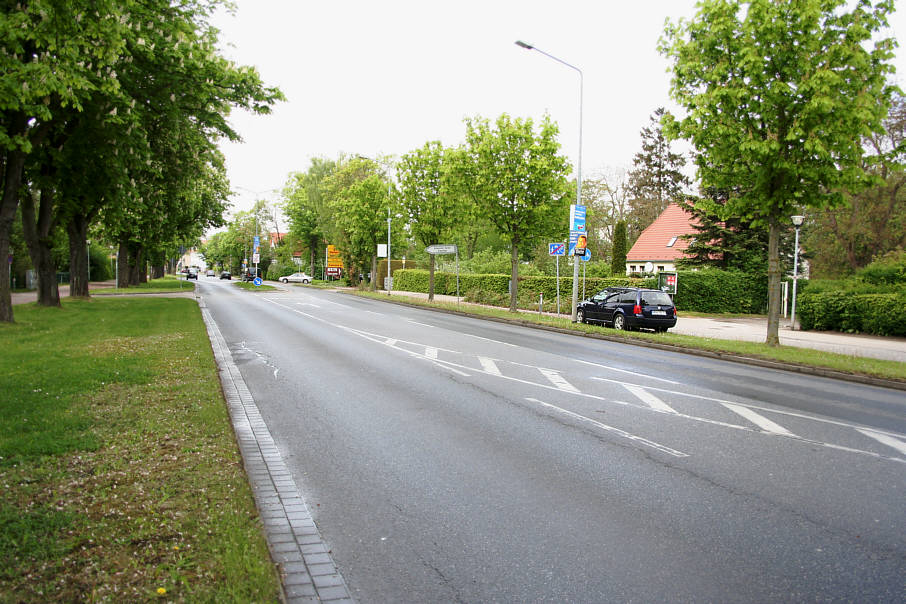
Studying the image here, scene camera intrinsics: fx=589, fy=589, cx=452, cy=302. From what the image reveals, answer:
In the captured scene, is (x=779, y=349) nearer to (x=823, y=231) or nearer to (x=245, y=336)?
(x=245, y=336)

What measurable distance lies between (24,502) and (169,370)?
5.40 meters

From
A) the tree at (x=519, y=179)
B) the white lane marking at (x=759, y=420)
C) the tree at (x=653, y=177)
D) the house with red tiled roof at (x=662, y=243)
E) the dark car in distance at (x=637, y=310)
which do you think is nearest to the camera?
the white lane marking at (x=759, y=420)

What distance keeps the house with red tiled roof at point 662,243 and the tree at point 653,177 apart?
6.44m

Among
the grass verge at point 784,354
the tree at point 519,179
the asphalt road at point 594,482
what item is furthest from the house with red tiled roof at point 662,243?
the asphalt road at point 594,482

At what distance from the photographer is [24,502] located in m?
3.95

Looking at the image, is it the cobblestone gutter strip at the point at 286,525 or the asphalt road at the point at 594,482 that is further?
the asphalt road at the point at 594,482

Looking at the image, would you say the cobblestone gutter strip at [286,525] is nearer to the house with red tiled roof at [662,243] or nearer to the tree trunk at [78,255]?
the tree trunk at [78,255]

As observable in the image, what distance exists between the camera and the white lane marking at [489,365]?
35.0 ft

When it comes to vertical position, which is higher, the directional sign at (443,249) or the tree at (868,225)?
the tree at (868,225)

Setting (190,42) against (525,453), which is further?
(190,42)

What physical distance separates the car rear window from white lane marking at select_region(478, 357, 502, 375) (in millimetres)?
10027

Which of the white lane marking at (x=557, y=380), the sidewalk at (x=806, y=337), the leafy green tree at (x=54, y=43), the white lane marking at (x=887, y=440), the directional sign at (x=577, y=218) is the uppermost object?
the leafy green tree at (x=54, y=43)

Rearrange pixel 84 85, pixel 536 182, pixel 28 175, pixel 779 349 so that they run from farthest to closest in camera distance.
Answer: pixel 536 182
pixel 28 175
pixel 779 349
pixel 84 85

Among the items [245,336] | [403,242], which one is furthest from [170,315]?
[403,242]
